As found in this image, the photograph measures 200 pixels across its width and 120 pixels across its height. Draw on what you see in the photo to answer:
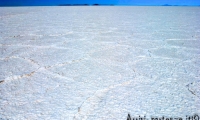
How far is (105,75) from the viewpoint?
0.91m

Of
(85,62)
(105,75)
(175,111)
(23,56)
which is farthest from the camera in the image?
(23,56)

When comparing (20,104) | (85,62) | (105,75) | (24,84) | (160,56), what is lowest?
(20,104)

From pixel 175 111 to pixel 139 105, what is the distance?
124mm

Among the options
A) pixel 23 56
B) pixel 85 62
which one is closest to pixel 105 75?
pixel 85 62

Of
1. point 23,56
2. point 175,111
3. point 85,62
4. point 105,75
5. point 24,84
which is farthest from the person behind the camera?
point 23,56

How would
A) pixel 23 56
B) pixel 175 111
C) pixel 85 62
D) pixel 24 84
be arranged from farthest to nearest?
1. pixel 23 56
2. pixel 85 62
3. pixel 24 84
4. pixel 175 111

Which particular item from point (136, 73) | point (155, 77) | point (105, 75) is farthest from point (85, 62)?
point (155, 77)

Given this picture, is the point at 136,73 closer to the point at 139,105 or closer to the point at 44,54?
the point at 139,105

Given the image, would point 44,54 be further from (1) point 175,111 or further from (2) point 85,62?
(1) point 175,111

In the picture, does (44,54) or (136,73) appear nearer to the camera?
(136,73)

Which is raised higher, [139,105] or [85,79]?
[85,79]

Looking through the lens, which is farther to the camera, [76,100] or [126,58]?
[126,58]

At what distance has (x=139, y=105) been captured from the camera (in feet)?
2.08

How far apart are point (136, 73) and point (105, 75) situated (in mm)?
169
